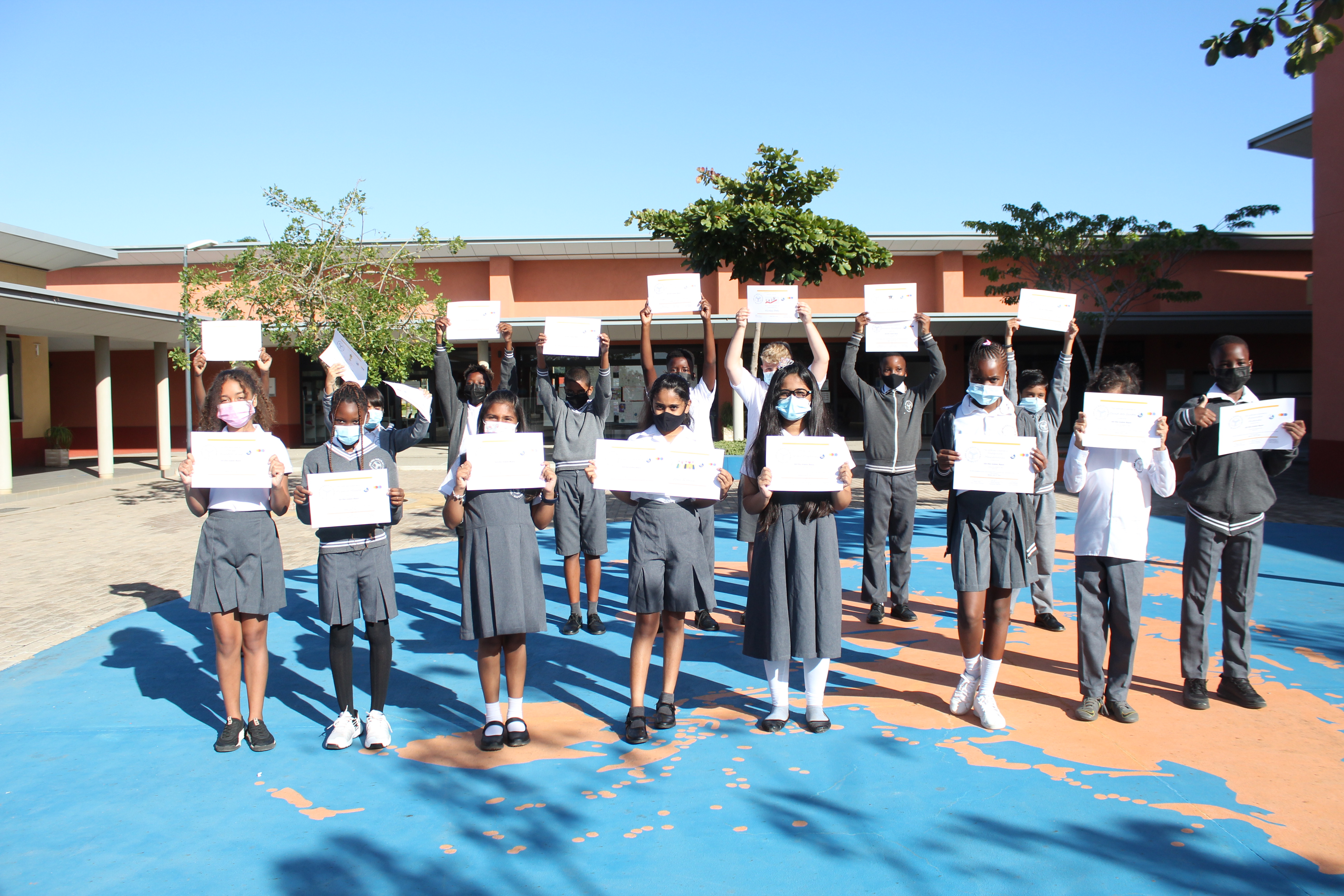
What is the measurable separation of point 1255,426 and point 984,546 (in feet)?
5.28

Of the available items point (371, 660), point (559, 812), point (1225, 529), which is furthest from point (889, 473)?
point (371, 660)

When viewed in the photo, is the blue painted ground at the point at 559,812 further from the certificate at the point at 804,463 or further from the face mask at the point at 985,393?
the face mask at the point at 985,393

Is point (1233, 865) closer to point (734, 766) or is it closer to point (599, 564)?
point (734, 766)

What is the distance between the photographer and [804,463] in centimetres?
407

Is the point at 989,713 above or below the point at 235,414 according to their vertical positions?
below

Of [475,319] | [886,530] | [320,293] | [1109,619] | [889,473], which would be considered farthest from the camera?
[320,293]

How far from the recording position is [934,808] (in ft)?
11.5

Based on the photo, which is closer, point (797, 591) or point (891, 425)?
point (797, 591)

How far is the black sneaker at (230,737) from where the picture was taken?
13.7 ft

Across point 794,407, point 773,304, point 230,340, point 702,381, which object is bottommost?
point 794,407

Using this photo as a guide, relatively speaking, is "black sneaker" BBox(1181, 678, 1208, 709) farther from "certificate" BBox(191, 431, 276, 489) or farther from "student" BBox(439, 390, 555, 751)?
"certificate" BBox(191, 431, 276, 489)

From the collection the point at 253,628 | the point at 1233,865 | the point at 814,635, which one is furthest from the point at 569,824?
the point at 1233,865

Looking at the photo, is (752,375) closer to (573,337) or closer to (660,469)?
(573,337)

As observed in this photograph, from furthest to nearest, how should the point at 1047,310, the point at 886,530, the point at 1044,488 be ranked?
the point at 886,530 → the point at 1044,488 → the point at 1047,310
